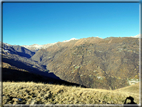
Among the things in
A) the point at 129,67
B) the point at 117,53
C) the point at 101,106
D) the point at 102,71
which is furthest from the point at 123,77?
the point at 101,106

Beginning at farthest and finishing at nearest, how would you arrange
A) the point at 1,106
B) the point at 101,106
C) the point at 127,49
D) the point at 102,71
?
the point at 127,49, the point at 102,71, the point at 101,106, the point at 1,106

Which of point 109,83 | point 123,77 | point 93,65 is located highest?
point 93,65

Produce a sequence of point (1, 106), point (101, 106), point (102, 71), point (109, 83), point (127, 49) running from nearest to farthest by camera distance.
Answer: point (1, 106) → point (101, 106) → point (109, 83) → point (102, 71) → point (127, 49)

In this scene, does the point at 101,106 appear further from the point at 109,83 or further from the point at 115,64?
the point at 115,64

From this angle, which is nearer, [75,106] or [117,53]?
[75,106]

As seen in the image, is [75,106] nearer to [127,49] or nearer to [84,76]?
[84,76]

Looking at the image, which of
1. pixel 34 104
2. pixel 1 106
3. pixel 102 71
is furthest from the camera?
pixel 102 71

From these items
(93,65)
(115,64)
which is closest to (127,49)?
(115,64)

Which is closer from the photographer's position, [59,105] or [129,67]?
[59,105]

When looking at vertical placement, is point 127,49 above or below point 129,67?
above
